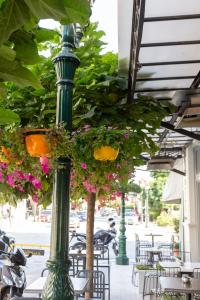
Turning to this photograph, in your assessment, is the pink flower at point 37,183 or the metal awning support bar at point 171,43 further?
the metal awning support bar at point 171,43

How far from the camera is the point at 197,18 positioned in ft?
8.80

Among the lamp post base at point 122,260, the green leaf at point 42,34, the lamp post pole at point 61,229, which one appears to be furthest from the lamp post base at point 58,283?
the lamp post base at point 122,260

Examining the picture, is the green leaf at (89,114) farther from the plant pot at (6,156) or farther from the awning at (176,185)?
the awning at (176,185)

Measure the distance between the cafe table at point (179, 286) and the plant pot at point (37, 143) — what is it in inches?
138

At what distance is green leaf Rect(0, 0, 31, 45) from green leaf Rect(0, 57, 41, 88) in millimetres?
105

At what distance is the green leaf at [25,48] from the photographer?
0.69 m

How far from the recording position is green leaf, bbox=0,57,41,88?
0.62 metres

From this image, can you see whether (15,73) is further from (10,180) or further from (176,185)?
(176,185)

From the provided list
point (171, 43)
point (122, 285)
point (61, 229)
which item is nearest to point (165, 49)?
point (171, 43)

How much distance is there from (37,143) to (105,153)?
420 millimetres

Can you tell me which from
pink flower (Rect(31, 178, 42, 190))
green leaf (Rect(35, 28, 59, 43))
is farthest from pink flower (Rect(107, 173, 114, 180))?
green leaf (Rect(35, 28, 59, 43))

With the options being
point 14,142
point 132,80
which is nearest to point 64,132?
point 14,142

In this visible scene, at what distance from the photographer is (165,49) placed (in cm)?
313

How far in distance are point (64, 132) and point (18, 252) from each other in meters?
5.68
